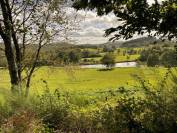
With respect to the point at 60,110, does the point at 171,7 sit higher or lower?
higher

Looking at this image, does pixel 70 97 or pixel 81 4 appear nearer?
pixel 81 4

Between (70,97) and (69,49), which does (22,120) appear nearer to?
(70,97)

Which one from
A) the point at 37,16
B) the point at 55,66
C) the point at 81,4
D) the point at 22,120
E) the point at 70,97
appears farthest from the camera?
the point at 55,66

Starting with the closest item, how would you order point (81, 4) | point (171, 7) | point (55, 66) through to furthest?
1. point (171, 7)
2. point (81, 4)
3. point (55, 66)

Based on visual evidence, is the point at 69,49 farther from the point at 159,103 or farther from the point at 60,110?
the point at 159,103

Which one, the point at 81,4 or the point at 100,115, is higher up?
the point at 81,4

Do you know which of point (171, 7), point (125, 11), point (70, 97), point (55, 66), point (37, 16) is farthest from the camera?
point (55, 66)

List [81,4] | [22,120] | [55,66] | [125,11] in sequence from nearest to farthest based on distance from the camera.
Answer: [22,120] → [125,11] → [81,4] → [55,66]

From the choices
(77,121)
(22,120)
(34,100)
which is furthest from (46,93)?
(22,120)

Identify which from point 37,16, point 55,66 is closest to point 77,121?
point 37,16

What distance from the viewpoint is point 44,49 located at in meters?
21.6

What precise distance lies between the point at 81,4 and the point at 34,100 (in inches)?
96.3

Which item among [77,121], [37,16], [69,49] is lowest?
[77,121]

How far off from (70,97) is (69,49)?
443 inches
